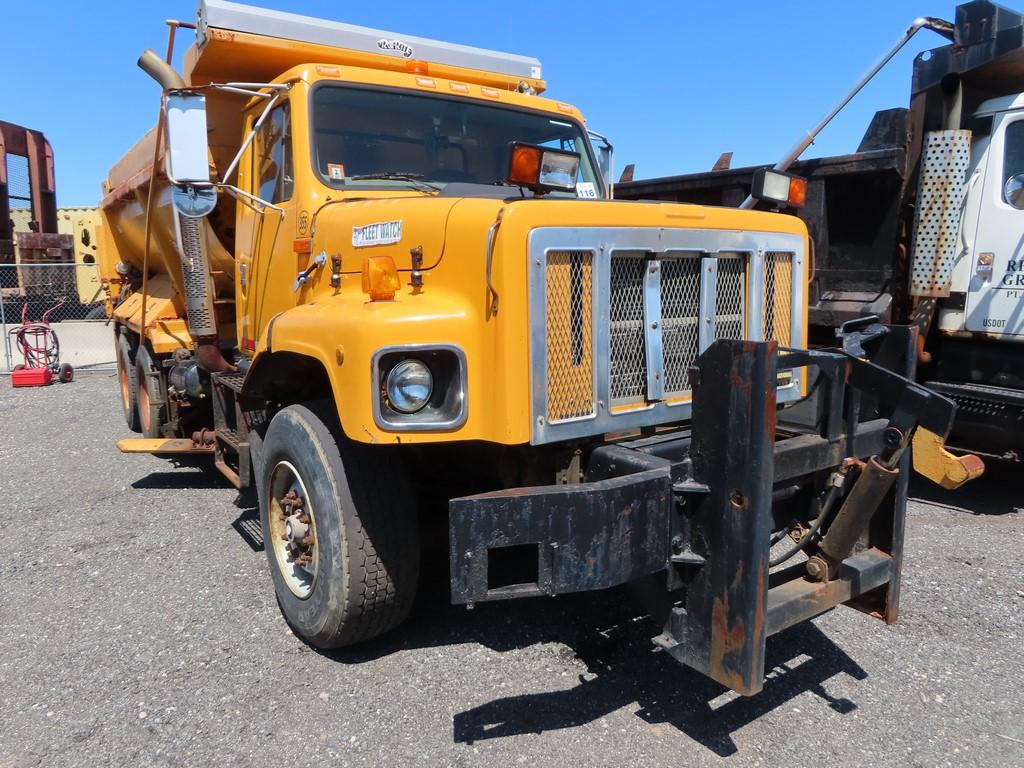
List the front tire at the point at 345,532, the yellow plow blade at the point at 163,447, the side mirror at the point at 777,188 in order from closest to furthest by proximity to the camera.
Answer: the front tire at the point at 345,532
the side mirror at the point at 777,188
the yellow plow blade at the point at 163,447

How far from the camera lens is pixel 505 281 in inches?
102

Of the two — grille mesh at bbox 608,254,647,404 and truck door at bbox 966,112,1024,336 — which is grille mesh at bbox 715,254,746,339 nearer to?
grille mesh at bbox 608,254,647,404

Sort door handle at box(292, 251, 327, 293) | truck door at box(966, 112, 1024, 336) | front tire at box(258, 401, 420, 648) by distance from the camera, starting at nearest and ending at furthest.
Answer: front tire at box(258, 401, 420, 648), door handle at box(292, 251, 327, 293), truck door at box(966, 112, 1024, 336)

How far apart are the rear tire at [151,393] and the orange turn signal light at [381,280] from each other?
15.3 feet

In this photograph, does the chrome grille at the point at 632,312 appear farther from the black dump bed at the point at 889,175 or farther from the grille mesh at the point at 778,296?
the black dump bed at the point at 889,175

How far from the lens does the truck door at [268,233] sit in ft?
13.0

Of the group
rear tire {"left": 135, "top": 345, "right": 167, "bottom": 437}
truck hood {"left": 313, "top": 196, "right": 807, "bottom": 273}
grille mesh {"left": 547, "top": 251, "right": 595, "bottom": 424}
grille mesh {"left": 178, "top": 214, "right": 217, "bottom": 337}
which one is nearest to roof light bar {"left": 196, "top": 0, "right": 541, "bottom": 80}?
grille mesh {"left": 178, "top": 214, "right": 217, "bottom": 337}

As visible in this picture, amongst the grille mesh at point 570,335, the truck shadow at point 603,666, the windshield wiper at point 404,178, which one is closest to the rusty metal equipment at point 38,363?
the windshield wiper at point 404,178

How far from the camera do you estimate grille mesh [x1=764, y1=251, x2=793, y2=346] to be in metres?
3.30

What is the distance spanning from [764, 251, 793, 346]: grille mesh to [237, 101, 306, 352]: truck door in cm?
217

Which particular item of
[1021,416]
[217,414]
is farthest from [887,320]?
[217,414]

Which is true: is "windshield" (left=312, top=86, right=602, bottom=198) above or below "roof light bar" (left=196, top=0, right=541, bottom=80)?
below

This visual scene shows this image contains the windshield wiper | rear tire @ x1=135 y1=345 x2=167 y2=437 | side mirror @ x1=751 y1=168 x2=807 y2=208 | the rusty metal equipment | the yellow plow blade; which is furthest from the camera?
the rusty metal equipment

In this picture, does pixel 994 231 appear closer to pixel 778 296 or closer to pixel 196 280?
pixel 778 296
